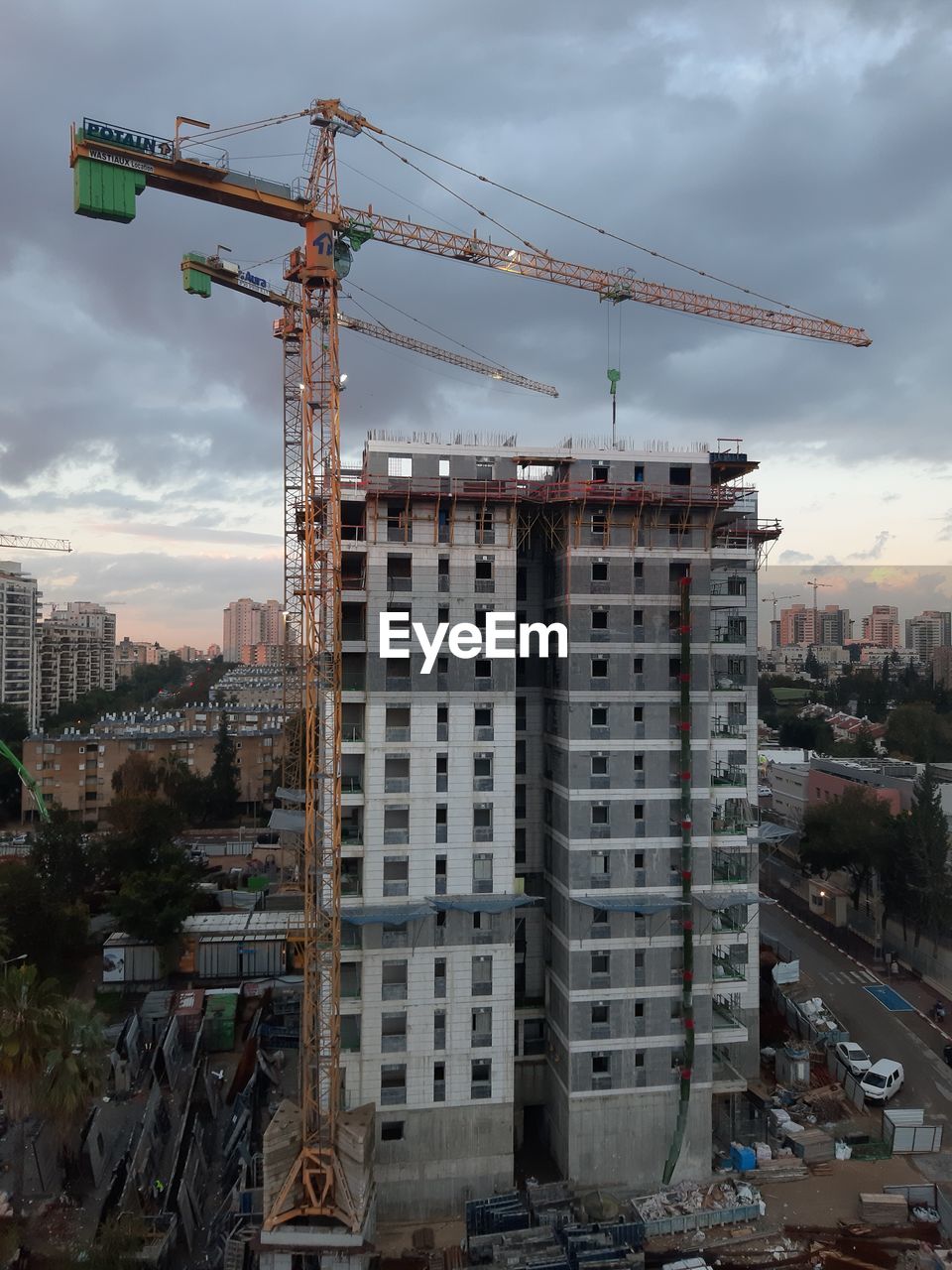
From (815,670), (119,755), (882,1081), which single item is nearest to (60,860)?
(119,755)

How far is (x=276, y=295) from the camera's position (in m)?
43.9

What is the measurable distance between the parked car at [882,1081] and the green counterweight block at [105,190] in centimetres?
3533

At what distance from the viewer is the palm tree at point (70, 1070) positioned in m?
20.9

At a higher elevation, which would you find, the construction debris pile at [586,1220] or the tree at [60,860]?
the tree at [60,860]

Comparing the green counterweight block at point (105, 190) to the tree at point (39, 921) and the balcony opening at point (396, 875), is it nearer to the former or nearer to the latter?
the balcony opening at point (396, 875)

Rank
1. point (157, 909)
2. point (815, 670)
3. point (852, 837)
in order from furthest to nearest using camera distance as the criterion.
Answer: point (815, 670), point (852, 837), point (157, 909)

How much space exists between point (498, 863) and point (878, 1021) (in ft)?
66.3

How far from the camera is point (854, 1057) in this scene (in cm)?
2888

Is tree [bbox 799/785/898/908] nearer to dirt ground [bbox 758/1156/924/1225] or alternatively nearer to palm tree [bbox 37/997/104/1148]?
dirt ground [bbox 758/1156/924/1225]

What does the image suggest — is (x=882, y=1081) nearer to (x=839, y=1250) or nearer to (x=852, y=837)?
(x=839, y=1250)

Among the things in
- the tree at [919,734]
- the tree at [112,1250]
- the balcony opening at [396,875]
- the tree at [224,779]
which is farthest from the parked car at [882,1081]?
the tree at [919,734]

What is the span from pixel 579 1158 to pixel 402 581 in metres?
17.2

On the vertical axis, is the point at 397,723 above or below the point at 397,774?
above

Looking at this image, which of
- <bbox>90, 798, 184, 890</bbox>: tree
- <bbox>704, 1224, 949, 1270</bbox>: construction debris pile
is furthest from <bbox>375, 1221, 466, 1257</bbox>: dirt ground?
<bbox>90, 798, 184, 890</bbox>: tree
